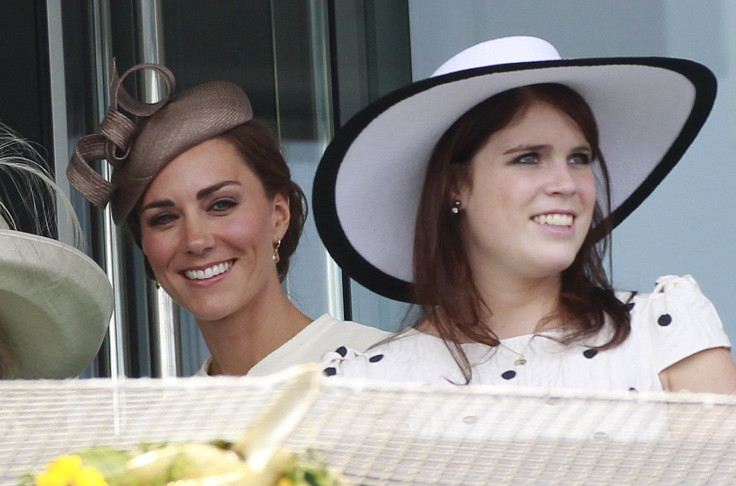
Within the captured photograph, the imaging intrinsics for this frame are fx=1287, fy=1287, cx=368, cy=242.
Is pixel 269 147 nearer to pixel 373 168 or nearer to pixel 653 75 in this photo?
pixel 373 168

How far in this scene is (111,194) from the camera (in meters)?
2.16

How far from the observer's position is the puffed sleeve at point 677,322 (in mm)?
1504

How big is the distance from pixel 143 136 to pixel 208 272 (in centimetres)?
26

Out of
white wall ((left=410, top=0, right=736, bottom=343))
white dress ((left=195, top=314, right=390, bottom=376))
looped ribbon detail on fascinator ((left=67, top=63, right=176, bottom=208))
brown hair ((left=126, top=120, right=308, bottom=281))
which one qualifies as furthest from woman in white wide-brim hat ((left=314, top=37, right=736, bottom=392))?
white wall ((left=410, top=0, right=736, bottom=343))

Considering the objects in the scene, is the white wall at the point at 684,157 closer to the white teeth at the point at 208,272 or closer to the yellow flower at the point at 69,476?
the white teeth at the point at 208,272

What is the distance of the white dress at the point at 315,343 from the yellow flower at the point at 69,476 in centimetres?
136

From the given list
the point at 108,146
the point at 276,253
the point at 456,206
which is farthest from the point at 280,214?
the point at 456,206

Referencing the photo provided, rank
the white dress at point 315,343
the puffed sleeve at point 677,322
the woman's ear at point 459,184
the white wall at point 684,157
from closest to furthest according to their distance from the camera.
Result: the puffed sleeve at point 677,322
the woman's ear at point 459,184
the white dress at point 315,343
the white wall at point 684,157

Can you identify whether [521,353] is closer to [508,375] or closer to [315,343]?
[508,375]

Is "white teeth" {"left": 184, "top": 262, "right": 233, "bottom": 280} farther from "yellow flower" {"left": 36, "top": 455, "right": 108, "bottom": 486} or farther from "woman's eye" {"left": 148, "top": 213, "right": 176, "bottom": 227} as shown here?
"yellow flower" {"left": 36, "top": 455, "right": 108, "bottom": 486}

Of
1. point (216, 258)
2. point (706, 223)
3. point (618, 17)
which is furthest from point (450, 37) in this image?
point (216, 258)

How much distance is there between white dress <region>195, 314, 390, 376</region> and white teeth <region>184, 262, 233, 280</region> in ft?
0.51

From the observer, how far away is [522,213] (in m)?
1.61

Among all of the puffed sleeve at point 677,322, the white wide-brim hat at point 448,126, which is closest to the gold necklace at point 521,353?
the puffed sleeve at point 677,322
